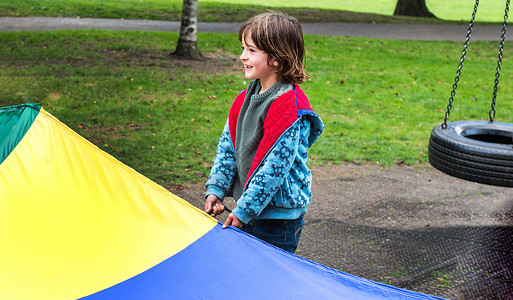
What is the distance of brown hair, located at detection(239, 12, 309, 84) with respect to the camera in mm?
2717

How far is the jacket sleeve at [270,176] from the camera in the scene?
2678 mm

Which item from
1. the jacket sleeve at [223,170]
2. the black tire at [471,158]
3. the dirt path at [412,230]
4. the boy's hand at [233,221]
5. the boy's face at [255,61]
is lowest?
the dirt path at [412,230]

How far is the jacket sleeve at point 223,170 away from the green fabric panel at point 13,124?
5.44ft

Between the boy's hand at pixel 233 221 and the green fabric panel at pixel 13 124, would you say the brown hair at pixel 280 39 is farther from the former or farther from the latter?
the green fabric panel at pixel 13 124

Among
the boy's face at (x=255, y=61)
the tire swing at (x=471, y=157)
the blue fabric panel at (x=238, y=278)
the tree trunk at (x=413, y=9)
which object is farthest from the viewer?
the tree trunk at (x=413, y=9)

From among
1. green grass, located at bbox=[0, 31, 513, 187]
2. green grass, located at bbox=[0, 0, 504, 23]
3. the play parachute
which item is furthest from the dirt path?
green grass, located at bbox=[0, 0, 504, 23]

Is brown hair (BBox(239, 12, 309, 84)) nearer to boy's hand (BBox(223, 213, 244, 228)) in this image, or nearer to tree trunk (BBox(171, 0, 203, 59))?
boy's hand (BBox(223, 213, 244, 228))

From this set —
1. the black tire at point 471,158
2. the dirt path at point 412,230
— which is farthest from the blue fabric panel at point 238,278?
the black tire at point 471,158

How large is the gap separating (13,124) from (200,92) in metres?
5.97

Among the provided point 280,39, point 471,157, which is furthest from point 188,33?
point 280,39

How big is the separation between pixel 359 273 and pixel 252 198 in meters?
2.17

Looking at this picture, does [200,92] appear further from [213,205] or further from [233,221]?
[233,221]

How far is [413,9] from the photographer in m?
23.4

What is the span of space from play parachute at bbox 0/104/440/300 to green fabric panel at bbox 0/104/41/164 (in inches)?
10.5
